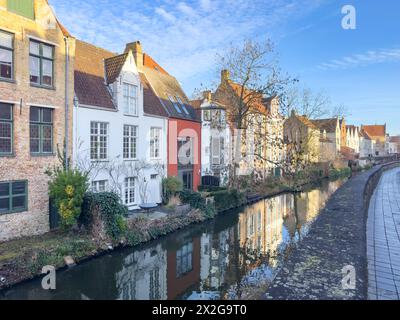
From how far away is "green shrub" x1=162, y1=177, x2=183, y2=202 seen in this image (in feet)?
59.7

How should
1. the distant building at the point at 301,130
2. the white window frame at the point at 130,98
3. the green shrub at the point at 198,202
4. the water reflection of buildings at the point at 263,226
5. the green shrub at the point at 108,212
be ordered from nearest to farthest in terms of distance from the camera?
the green shrub at the point at 108,212 < the water reflection of buildings at the point at 263,226 < the white window frame at the point at 130,98 < the green shrub at the point at 198,202 < the distant building at the point at 301,130

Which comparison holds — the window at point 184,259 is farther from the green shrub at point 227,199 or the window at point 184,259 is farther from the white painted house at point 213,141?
the white painted house at point 213,141

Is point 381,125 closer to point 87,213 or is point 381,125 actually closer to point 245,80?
point 245,80

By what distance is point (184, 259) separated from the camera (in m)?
11.3

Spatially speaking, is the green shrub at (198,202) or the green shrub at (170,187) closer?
the green shrub at (198,202)

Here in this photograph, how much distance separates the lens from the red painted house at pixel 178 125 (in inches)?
789

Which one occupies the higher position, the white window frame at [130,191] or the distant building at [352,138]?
the distant building at [352,138]

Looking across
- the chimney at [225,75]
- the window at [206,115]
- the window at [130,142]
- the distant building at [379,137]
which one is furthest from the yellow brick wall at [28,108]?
the distant building at [379,137]

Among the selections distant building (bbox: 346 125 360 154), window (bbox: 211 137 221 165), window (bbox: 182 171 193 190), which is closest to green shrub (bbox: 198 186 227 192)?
window (bbox: 182 171 193 190)

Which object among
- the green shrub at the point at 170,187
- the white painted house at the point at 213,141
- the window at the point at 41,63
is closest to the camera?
the window at the point at 41,63

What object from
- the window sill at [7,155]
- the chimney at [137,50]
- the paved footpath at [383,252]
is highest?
the chimney at [137,50]

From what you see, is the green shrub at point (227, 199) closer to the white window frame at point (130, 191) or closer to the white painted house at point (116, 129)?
the white painted house at point (116, 129)

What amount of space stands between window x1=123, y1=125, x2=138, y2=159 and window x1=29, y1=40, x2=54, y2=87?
199 inches

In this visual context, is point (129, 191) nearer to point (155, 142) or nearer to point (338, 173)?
point (155, 142)
